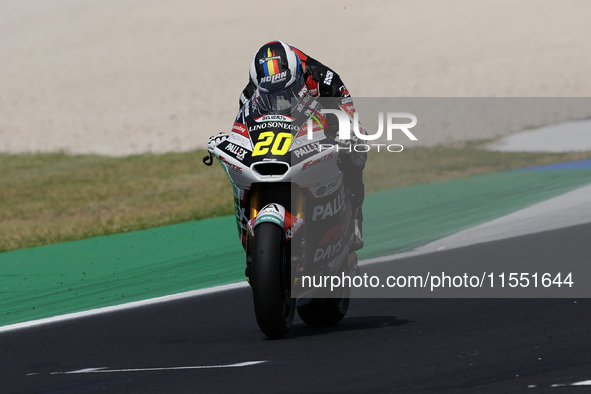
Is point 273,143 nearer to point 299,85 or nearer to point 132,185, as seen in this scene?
point 299,85

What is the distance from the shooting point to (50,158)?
2308 cm

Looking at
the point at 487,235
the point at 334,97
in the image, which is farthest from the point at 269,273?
the point at 487,235

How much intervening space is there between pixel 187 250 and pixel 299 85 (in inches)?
205

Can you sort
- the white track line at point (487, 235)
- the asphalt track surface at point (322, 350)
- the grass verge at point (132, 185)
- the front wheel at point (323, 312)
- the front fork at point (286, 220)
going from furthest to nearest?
the grass verge at point (132, 185), the white track line at point (487, 235), the front wheel at point (323, 312), the front fork at point (286, 220), the asphalt track surface at point (322, 350)

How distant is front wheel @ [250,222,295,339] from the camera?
6.12 meters

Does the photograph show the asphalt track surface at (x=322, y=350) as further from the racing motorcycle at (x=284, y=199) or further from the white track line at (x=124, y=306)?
the racing motorcycle at (x=284, y=199)

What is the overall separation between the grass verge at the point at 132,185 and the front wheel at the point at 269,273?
7.58 meters

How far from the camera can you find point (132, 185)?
1914 cm

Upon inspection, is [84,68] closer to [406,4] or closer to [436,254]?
[406,4]

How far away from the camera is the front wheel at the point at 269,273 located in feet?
20.1

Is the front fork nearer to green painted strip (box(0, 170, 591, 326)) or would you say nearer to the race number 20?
the race number 20

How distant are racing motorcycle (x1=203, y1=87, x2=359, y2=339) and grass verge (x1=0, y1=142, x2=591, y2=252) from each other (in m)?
7.32

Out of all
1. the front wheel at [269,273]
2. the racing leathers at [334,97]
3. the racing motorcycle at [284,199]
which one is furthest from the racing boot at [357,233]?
the front wheel at [269,273]

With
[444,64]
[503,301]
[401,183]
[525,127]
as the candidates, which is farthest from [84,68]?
[503,301]
